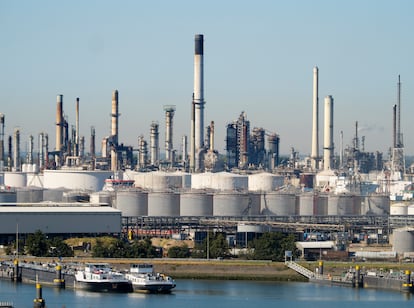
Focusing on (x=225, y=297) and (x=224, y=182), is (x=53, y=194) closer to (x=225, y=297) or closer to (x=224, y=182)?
(x=224, y=182)

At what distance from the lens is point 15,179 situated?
9212cm

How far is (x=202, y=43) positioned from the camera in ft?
275

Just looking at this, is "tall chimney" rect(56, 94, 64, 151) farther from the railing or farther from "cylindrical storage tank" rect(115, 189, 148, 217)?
the railing

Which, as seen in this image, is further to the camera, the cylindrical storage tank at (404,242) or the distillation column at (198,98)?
the distillation column at (198,98)

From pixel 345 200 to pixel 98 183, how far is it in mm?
16566

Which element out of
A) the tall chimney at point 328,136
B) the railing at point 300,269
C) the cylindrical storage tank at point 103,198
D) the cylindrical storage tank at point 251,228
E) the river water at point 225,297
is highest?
the tall chimney at point 328,136

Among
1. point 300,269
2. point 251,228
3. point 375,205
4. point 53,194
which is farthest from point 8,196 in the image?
point 300,269

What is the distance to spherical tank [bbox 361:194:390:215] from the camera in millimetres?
72312

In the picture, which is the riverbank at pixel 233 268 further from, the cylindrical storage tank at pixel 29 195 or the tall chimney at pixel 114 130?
the tall chimney at pixel 114 130

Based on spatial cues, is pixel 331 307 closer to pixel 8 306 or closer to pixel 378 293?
pixel 378 293

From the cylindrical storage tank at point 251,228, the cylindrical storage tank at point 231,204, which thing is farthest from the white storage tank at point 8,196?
the cylindrical storage tank at point 251,228

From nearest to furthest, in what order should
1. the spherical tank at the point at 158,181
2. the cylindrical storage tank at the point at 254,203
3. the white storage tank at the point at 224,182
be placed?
the cylindrical storage tank at the point at 254,203 → the white storage tank at the point at 224,182 → the spherical tank at the point at 158,181

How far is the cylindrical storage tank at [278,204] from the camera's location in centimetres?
7119

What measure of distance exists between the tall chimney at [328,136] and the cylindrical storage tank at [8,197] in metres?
26.4
